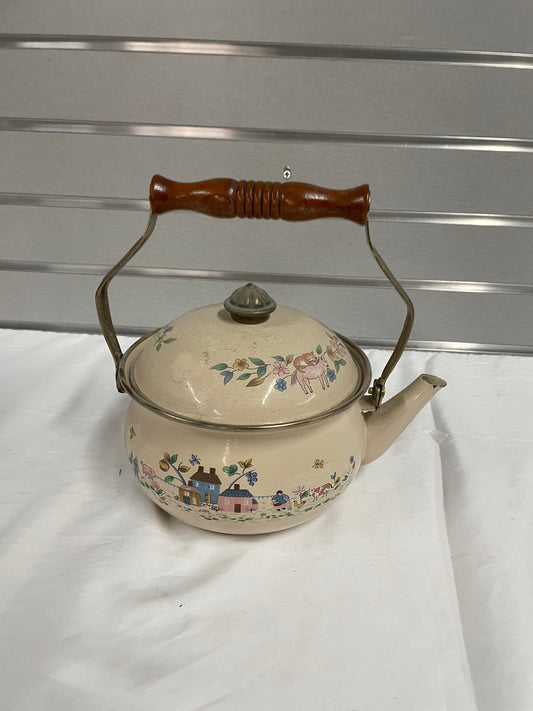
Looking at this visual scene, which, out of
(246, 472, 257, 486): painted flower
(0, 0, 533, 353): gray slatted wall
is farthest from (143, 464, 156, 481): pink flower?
(0, 0, 533, 353): gray slatted wall

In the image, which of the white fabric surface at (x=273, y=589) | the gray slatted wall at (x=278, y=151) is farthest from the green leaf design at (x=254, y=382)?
the gray slatted wall at (x=278, y=151)

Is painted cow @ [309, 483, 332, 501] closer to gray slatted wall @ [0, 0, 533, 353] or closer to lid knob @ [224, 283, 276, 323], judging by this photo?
lid knob @ [224, 283, 276, 323]

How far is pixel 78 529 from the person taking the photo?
0.80 meters

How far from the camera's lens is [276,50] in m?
1.14

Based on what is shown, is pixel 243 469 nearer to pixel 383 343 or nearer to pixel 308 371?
pixel 308 371

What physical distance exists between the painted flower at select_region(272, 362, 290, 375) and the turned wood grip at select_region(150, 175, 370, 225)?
164mm

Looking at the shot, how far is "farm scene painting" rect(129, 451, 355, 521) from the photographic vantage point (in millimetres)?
693

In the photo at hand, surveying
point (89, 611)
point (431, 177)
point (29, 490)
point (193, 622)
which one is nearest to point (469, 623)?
point (193, 622)

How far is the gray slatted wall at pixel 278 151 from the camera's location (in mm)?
1129

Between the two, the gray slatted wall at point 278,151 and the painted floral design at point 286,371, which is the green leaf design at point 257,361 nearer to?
the painted floral design at point 286,371

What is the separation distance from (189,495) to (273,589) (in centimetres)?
14

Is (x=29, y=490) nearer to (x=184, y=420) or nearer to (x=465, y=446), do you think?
(x=184, y=420)

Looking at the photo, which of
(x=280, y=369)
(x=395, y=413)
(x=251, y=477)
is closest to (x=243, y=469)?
(x=251, y=477)

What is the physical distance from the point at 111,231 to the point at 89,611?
2.71ft
